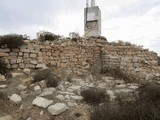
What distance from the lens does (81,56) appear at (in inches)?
314

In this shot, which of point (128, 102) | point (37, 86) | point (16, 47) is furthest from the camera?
point (16, 47)

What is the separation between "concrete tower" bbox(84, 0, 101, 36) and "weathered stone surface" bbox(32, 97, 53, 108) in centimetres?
522

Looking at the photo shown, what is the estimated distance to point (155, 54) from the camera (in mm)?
8711

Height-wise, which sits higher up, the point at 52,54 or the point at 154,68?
the point at 52,54

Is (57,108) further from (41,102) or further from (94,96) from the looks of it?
(94,96)

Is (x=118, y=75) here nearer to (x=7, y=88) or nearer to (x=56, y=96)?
(x=56, y=96)

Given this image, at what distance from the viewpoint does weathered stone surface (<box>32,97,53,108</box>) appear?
4.71 meters

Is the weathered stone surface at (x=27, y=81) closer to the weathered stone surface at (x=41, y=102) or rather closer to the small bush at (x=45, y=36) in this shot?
the weathered stone surface at (x=41, y=102)

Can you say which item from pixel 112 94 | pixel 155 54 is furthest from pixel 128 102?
Result: pixel 155 54

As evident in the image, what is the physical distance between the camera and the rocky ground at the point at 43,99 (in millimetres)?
4461

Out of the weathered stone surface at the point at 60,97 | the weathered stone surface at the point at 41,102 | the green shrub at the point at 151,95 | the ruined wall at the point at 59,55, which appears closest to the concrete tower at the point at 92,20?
the ruined wall at the point at 59,55

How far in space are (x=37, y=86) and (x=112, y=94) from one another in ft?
6.76

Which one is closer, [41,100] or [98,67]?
[41,100]

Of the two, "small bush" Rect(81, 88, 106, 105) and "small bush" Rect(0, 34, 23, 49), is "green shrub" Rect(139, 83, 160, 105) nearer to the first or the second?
"small bush" Rect(81, 88, 106, 105)
